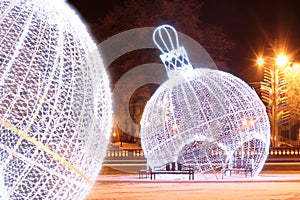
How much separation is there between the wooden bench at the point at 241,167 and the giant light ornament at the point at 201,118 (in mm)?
206

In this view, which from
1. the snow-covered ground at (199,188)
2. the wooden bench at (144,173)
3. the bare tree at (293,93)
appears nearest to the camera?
the snow-covered ground at (199,188)

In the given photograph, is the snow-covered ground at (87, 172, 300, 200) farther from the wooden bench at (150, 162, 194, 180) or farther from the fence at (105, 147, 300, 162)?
the fence at (105, 147, 300, 162)

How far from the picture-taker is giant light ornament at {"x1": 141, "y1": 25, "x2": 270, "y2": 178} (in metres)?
17.8

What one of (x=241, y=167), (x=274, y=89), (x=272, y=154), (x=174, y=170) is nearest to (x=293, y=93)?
(x=274, y=89)

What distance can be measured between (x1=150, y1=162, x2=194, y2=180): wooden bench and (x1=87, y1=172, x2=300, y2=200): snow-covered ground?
23cm

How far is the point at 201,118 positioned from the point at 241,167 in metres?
2.14

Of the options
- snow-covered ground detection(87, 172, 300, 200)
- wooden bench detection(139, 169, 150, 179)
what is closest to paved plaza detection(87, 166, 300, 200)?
snow-covered ground detection(87, 172, 300, 200)

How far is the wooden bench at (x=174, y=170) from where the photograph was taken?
18023mm

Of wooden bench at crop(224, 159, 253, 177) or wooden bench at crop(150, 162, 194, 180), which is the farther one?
wooden bench at crop(224, 159, 253, 177)

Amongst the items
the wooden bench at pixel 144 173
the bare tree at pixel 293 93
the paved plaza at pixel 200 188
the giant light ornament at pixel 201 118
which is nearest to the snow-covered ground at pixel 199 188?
the paved plaza at pixel 200 188

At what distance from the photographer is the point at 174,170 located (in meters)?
18.6

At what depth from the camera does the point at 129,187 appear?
1598 cm

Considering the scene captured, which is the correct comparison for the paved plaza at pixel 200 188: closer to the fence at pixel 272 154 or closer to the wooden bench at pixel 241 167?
the wooden bench at pixel 241 167

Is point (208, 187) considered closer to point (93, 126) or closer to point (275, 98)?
point (93, 126)
